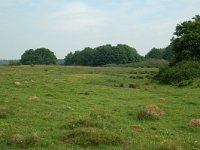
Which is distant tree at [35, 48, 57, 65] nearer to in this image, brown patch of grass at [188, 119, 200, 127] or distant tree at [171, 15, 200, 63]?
distant tree at [171, 15, 200, 63]

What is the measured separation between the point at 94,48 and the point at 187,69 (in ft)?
363

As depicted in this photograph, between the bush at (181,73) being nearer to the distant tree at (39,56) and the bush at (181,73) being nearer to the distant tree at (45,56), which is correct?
the distant tree at (45,56)

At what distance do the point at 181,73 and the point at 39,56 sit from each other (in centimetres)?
11028

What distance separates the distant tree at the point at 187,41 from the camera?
54500mm

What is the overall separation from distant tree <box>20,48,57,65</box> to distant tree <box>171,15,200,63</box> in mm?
99398

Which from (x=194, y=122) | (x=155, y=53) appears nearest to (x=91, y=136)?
(x=194, y=122)

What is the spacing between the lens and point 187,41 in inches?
2173

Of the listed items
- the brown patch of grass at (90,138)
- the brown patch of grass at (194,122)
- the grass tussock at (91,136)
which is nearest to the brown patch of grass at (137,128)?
the grass tussock at (91,136)

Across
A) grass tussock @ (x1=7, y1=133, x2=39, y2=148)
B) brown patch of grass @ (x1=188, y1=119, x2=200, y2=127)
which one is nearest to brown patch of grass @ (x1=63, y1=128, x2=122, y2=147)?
grass tussock @ (x1=7, y1=133, x2=39, y2=148)

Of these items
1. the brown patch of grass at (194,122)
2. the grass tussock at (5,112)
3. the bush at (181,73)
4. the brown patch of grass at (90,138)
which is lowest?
the brown patch of grass at (194,122)

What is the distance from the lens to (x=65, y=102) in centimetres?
3014

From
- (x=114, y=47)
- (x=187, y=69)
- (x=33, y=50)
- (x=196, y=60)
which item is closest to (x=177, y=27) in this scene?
(x=196, y=60)

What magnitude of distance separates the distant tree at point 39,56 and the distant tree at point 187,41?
3913 inches

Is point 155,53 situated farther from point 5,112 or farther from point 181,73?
point 5,112
